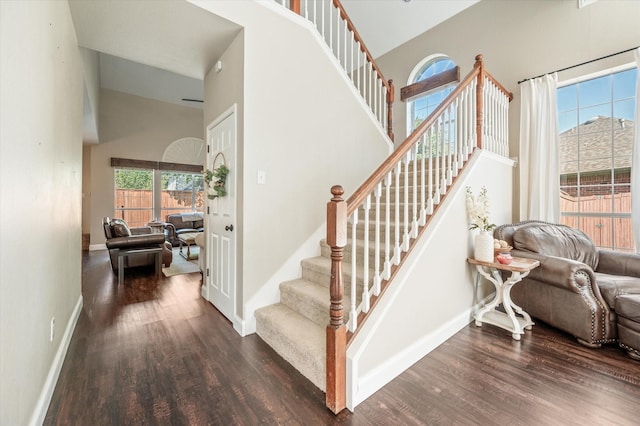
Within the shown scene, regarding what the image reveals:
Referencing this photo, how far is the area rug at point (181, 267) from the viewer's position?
4.68 metres

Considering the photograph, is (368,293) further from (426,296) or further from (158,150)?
Result: (158,150)

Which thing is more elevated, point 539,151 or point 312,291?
point 539,151

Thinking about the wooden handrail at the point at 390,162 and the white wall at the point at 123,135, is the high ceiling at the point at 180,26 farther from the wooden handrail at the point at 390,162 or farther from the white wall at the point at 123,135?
the white wall at the point at 123,135

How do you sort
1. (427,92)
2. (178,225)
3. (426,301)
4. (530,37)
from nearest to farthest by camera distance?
(426,301), (530,37), (427,92), (178,225)

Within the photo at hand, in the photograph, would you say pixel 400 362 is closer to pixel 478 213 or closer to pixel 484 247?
pixel 484 247

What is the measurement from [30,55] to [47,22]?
1.59 feet

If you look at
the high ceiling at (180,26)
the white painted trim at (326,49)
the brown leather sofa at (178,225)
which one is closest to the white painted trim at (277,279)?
the white painted trim at (326,49)

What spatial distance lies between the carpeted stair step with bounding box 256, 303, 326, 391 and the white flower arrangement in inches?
66.5

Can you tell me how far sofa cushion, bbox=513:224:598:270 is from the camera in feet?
9.12

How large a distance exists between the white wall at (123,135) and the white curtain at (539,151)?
8.18 meters

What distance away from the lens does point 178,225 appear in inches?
297

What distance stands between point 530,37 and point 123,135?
867 cm

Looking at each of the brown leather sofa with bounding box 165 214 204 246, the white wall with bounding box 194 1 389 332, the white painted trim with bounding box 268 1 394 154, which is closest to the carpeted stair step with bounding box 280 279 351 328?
the white wall with bounding box 194 1 389 332

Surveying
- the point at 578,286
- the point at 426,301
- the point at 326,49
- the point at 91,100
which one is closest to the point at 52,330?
the point at 426,301
